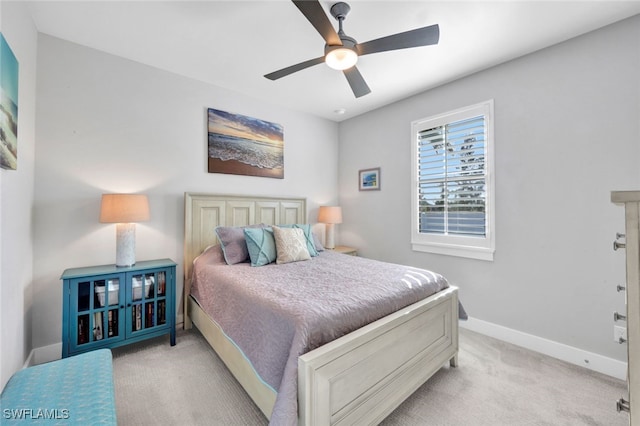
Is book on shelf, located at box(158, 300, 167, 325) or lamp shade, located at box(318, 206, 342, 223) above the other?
lamp shade, located at box(318, 206, 342, 223)

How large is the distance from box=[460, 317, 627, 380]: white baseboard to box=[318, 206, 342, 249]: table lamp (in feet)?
6.31

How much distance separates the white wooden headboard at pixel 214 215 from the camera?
2.81m

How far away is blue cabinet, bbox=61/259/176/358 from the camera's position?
2008mm

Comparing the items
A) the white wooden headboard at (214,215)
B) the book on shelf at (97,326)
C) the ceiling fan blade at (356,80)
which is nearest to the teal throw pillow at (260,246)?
the white wooden headboard at (214,215)

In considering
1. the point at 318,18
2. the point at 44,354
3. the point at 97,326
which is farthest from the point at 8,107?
the point at 44,354

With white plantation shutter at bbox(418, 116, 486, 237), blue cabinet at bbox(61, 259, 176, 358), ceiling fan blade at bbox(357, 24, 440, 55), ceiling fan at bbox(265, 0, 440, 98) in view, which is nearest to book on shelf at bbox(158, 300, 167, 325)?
blue cabinet at bbox(61, 259, 176, 358)

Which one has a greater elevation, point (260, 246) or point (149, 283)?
point (260, 246)

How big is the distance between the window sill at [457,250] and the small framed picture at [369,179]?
0.99m

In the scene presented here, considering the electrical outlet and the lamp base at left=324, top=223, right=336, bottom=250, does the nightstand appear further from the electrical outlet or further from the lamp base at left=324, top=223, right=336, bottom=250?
the electrical outlet

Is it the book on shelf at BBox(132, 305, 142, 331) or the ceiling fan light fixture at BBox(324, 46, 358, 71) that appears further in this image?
the book on shelf at BBox(132, 305, 142, 331)

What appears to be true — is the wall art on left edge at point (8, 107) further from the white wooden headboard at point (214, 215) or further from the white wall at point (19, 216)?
the white wooden headboard at point (214, 215)

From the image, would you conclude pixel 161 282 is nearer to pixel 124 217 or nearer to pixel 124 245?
pixel 124 245

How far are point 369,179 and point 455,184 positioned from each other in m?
1.22

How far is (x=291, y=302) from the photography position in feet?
5.01
